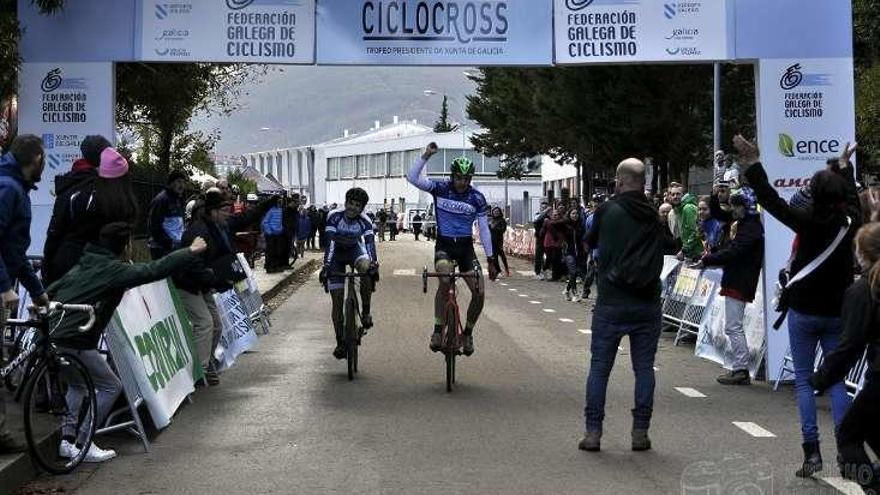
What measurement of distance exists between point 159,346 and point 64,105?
3.56 metres

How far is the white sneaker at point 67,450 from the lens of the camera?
7859 millimetres

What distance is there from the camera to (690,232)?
1777 cm

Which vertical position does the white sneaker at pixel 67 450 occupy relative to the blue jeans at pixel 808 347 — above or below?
below

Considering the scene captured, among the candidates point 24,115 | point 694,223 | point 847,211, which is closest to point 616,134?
point 694,223

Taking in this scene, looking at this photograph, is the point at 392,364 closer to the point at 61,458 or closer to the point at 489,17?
the point at 489,17

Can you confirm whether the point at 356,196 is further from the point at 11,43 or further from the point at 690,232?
the point at 690,232

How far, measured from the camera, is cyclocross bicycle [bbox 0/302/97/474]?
7.41 m

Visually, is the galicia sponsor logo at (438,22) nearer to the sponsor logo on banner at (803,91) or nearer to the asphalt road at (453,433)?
the sponsor logo on banner at (803,91)

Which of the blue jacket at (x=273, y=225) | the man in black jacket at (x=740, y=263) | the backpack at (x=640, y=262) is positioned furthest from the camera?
the blue jacket at (x=273, y=225)

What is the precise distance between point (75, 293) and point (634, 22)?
674cm

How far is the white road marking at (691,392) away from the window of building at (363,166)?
125710 mm

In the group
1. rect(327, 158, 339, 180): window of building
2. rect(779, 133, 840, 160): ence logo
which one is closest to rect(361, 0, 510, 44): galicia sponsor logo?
rect(779, 133, 840, 160): ence logo

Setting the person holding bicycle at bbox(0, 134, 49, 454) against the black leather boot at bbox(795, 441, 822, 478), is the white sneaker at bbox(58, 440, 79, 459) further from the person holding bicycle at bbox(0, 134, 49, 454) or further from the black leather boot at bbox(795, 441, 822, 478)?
the black leather boot at bbox(795, 441, 822, 478)

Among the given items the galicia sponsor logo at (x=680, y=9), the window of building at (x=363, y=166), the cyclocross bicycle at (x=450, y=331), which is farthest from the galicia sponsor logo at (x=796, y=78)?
the window of building at (x=363, y=166)
